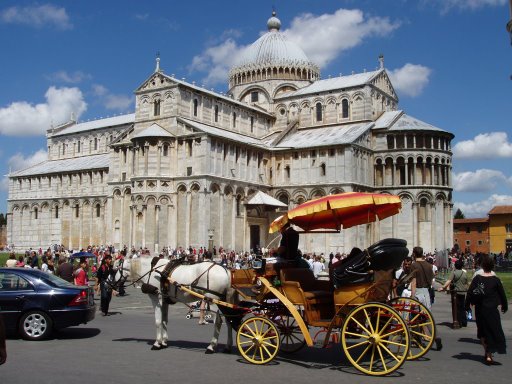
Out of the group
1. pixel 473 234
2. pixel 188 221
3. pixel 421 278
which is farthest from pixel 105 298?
pixel 473 234

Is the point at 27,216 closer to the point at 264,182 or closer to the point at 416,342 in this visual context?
the point at 264,182

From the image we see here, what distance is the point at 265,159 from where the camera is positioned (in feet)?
173

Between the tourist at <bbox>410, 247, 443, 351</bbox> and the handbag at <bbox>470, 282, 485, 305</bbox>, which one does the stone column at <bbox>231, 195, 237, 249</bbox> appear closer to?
the tourist at <bbox>410, 247, 443, 351</bbox>

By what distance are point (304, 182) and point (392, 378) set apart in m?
42.8

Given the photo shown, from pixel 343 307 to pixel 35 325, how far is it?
6545mm

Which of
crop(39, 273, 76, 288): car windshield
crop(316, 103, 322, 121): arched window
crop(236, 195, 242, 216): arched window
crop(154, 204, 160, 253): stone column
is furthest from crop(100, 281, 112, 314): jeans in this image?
crop(316, 103, 322, 121): arched window

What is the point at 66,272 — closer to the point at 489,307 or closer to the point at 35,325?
the point at 35,325

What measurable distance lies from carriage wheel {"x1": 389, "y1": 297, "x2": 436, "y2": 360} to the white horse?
10.1ft

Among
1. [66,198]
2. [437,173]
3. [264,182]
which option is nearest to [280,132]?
[264,182]

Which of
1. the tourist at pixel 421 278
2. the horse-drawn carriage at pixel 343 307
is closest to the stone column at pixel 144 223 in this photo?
the tourist at pixel 421 278

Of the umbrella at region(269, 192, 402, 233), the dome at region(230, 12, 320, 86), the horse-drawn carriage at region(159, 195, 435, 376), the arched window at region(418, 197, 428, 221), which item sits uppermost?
the dome at region(230, 12, 320, 86)

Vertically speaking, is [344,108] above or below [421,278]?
above

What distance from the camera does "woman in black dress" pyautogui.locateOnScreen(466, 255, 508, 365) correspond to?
29.9 ft

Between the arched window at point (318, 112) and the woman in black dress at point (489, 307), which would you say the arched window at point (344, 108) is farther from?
the woman in black dress at point (489, 307)
